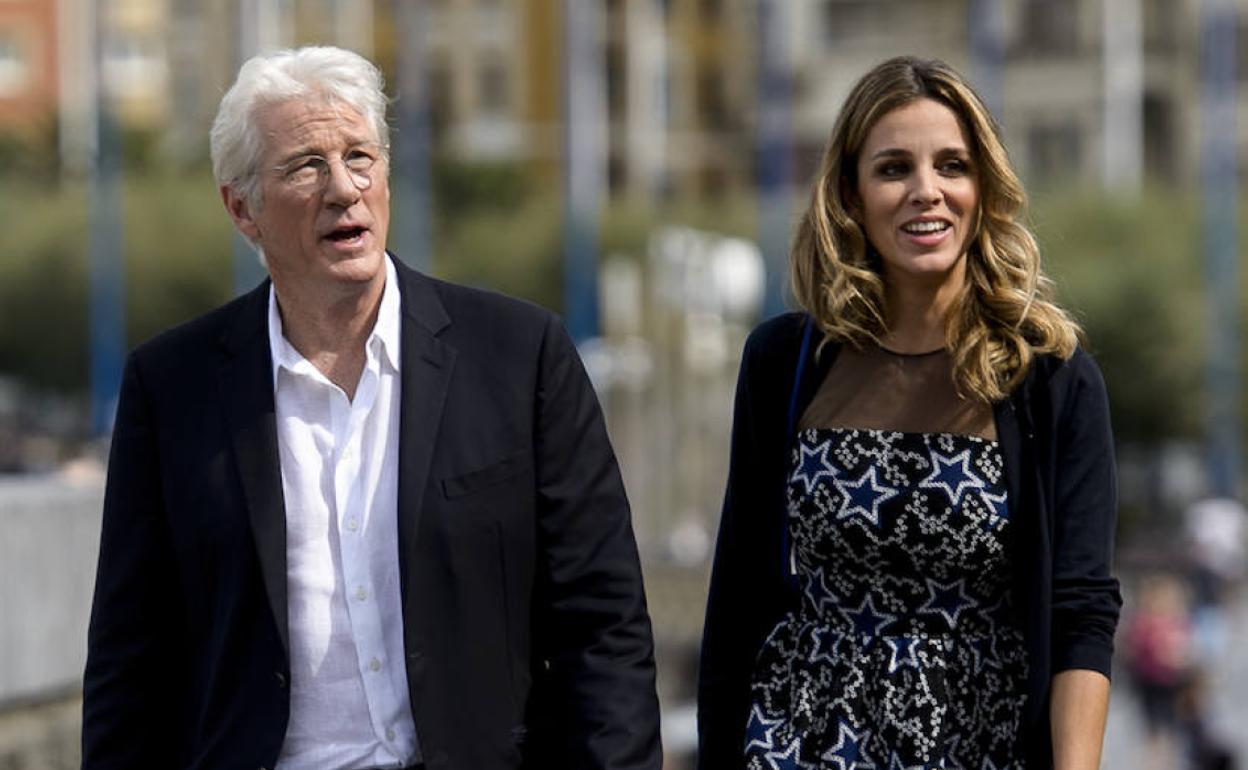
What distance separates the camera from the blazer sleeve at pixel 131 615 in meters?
4.12

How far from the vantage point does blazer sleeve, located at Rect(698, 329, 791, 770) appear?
436 cm

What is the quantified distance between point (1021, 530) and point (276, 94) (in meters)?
1.25

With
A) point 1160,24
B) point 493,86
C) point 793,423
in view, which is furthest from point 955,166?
point 493,86

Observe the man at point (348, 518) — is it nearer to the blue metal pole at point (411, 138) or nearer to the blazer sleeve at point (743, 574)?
the blazer sleeve at point (743, 574)

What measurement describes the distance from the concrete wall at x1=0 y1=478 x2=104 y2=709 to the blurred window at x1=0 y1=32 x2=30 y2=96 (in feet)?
223

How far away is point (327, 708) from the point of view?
3.98m

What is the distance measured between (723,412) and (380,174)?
128 ft

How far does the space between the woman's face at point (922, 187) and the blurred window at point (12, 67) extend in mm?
74654

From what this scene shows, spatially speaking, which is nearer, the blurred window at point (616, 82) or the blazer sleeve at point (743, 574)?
the blazer sleeve at point (743, 574)

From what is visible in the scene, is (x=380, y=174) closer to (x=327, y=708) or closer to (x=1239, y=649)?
(x=327, y=708)

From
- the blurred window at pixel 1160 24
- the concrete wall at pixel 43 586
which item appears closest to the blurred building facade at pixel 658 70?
the blurred window at pixel 1160 24

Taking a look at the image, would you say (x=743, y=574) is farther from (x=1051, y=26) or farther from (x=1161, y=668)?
(x=1051, y=26)

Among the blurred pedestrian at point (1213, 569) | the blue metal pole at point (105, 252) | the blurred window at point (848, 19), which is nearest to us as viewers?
the blurred pedestrian at point (1213, 569)

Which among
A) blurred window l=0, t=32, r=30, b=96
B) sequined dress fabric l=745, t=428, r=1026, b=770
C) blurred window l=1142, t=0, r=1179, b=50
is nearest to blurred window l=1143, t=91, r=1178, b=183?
blurred window l=1142, t=0, r=1179, b=50
